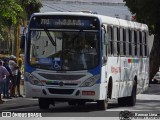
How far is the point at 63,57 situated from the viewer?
789 inches

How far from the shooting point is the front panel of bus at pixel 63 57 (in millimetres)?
19750

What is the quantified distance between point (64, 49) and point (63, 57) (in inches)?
10.7

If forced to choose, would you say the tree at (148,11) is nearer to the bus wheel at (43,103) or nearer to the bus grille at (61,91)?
the bus wheel at (43,103)

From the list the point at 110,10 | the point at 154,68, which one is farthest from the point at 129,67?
the point at 110,10

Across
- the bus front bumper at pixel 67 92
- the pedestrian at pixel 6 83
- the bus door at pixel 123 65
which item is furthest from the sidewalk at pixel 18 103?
the bus door at pixel 123 65

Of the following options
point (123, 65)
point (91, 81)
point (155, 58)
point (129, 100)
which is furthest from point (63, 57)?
point (155, 58)

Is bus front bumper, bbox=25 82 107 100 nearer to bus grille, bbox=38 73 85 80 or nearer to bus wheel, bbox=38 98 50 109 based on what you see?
bus grille, bbox=38 73 85 80

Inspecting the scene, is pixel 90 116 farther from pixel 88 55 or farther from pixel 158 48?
pixel 158 48

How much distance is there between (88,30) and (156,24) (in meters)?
27.1

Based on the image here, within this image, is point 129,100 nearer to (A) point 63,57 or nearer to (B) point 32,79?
(A) point 63,57

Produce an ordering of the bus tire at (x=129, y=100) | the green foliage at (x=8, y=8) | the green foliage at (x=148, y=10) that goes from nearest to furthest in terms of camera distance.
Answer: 1. the green foliage at (x=8, y=8)
2. the bus tire at (x=129, y=100)
3. the green foliage at (x=148, y=10)

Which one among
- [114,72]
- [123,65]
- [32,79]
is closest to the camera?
[32,79]

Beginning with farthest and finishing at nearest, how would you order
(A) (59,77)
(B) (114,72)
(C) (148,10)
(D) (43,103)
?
(C) (148,10) → (B) (114,72) → (D) (43,103) → (A) (59,77)

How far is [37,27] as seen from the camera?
20.4m
